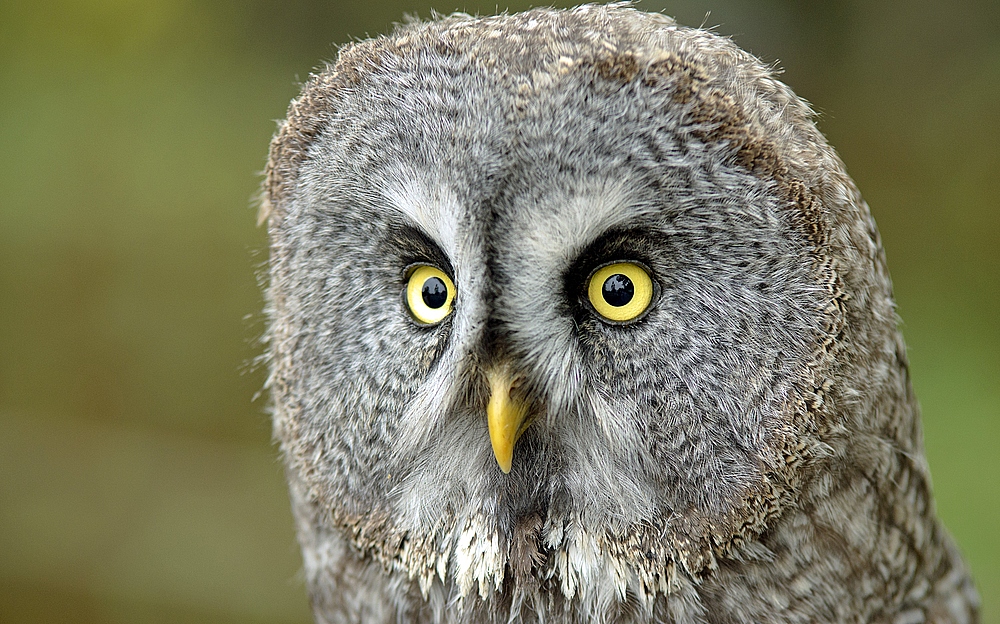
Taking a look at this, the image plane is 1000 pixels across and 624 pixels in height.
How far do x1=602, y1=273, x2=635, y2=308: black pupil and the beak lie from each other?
124 mm

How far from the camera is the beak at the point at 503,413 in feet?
2.84

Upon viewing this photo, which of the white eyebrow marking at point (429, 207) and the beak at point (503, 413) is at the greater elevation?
the white eyebrow marking at point (429, 207)

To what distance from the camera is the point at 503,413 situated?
87cm

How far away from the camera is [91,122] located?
109 inches

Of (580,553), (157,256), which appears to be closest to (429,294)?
(580,553)

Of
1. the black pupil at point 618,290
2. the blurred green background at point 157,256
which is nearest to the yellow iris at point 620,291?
the black pupil at point 618,290

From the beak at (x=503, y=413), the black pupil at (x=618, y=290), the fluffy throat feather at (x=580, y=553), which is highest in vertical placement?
the black pupil at (x=618, y=290)

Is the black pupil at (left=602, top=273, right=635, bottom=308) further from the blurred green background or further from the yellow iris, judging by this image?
the blurred green background

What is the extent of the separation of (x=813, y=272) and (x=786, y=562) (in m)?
0.35

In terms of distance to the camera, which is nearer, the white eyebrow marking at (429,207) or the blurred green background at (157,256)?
the white eyebrow marking at (429,207)

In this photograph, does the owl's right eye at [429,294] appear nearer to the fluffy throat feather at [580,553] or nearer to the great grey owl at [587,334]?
the great grey owl at [587,334]

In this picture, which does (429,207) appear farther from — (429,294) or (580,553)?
(580,553)

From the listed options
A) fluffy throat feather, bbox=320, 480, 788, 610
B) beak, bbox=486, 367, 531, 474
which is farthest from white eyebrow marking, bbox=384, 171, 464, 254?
fluffy throat feather, bbox=320, 480, 788, 610

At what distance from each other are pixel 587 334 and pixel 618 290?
56mm
